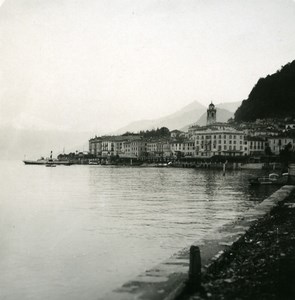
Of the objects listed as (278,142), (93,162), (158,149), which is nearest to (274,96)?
(278,142)

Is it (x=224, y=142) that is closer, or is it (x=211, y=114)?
(x=224, y=142)

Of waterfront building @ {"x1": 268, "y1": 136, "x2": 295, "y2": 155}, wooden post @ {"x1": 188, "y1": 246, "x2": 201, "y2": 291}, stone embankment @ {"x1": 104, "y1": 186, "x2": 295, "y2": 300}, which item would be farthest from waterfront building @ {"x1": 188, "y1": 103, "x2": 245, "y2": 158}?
wooden post @ {"x1": 188, "y1": 246, "x2": 201, "y2": 291}

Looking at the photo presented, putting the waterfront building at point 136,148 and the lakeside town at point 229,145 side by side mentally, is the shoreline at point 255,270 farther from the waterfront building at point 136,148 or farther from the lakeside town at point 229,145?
the waterfront building at point 136,148

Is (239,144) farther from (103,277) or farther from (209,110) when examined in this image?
(103,277)

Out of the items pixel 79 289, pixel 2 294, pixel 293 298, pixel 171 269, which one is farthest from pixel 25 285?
pixel 293 298

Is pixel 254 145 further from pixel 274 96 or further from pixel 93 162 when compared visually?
pixel 93 162
